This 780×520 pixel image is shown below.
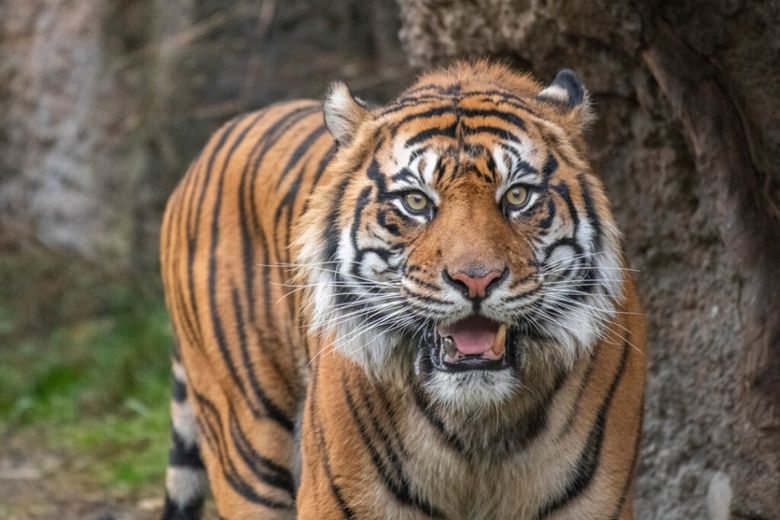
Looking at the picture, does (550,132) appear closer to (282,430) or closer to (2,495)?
(282,430)

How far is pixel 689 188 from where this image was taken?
3.95 meters

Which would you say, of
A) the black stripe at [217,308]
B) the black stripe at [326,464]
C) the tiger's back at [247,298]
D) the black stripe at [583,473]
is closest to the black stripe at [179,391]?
the tiger's back at [247,298]

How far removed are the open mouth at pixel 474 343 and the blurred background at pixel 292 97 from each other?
3.48 ft

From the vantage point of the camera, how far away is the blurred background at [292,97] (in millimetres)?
3568

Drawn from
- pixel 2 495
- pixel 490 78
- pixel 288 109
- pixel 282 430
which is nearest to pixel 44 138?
pixel 2 495

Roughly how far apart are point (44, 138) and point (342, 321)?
5.29 m

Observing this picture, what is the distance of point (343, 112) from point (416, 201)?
344mm

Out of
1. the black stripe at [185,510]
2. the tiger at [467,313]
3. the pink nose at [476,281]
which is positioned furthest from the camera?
the black stripe at [185,510]

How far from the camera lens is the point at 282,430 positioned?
145 inches

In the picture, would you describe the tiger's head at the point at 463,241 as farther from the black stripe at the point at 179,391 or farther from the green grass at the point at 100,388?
the green grass at the point at 100,388

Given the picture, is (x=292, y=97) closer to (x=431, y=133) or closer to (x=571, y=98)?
(x=571, y=98)

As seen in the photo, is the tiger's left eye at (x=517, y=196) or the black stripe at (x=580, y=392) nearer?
the tiger's left eye at (x=517, y=196)

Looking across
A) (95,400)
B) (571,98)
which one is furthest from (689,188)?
(95,400)

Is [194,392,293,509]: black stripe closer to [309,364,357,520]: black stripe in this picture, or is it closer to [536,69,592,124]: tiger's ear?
[309,364,357,520]: black stripe
